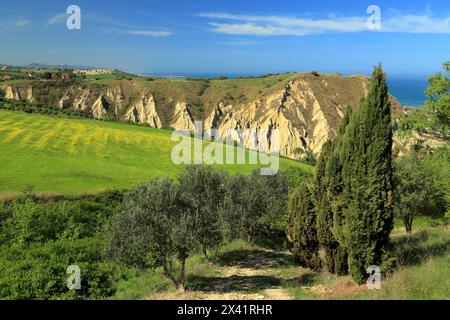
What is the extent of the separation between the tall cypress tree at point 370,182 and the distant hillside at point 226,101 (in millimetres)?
123318

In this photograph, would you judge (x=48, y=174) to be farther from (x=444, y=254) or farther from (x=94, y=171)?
(x=444, y=254)

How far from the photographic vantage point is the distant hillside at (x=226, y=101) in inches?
5807

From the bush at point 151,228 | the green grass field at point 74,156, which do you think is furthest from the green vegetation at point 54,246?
the green grass field at point 74,156

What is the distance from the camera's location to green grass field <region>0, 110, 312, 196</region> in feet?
157

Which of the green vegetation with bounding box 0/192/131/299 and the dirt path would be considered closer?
the dirt path

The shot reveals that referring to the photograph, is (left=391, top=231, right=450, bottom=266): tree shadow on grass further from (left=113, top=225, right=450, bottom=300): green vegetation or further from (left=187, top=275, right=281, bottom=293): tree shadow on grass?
(left=187, top=275, right=281, bottom=293): tree shadow on grass

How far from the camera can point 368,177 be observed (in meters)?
15.1

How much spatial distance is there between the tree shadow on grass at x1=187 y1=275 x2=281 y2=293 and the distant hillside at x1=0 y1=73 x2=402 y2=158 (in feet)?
395

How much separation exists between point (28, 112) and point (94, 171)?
55031 millimetres

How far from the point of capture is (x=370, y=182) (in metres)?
15.0

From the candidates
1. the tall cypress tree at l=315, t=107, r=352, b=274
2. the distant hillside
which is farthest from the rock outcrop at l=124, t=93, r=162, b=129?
the tall cypress tree at l=315, t=107, r=352, b=274

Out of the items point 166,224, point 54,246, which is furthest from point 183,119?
point 166,224

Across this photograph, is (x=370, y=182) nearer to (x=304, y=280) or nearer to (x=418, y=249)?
(x=304, y=280)

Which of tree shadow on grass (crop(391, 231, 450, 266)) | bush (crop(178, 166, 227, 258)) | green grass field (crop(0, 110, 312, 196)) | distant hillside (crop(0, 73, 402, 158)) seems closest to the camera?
tree shadow on grass (crop(391, 231, 450, 266))
